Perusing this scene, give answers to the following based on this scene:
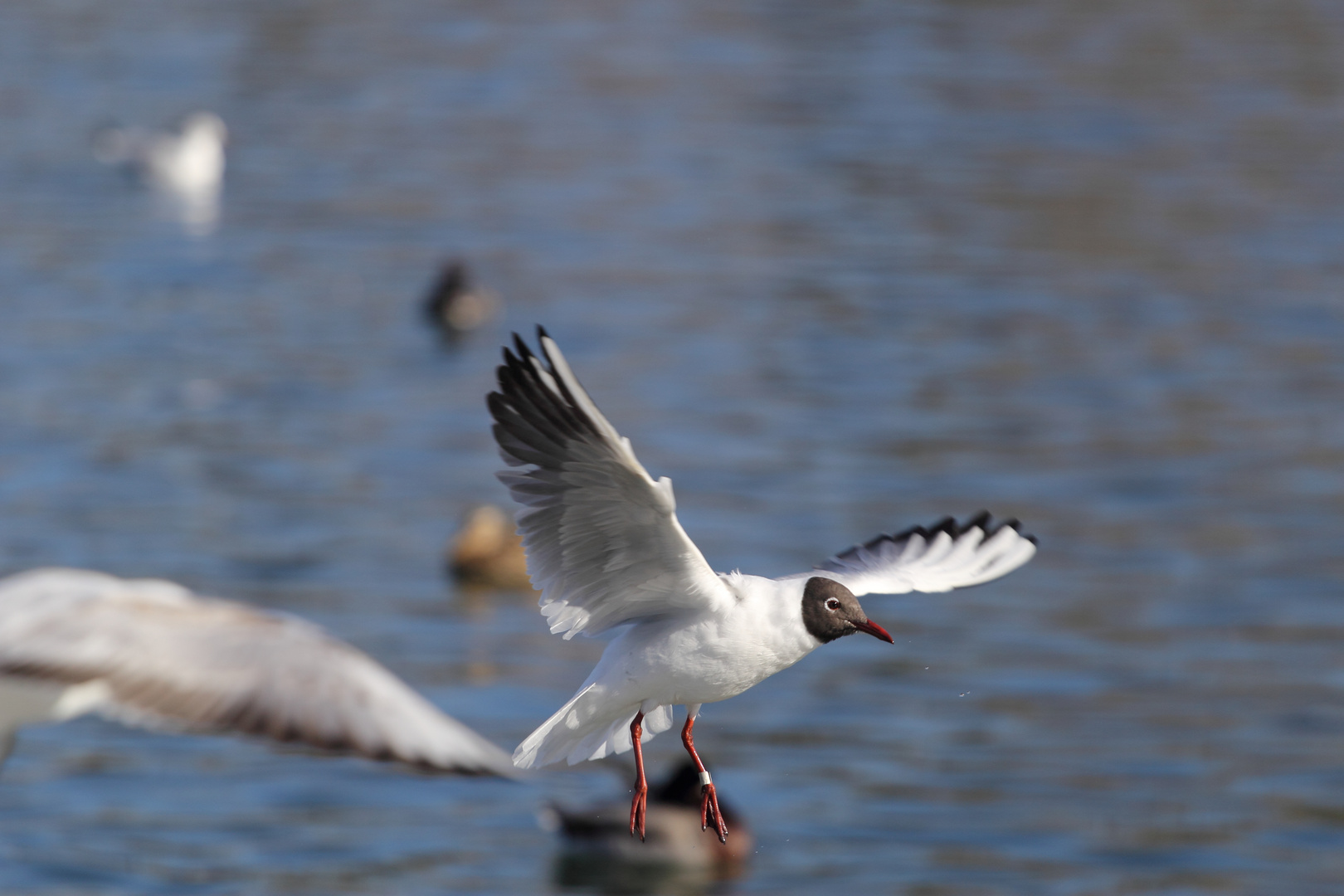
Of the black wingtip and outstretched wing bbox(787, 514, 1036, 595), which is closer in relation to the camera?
the black wingtip

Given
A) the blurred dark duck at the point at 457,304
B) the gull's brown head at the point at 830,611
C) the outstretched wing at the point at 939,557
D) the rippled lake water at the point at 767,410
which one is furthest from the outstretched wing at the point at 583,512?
the blurred dark duck at the point at 457,304

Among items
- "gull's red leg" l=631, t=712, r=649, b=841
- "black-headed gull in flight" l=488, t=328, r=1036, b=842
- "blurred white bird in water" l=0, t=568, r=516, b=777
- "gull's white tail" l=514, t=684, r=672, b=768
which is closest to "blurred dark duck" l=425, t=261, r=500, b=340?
"gull's white tail" l=514, t=684, r=672, b=768

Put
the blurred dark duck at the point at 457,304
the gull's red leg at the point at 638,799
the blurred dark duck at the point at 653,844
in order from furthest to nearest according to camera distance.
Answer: the blurred dark duck at the point at 457,304 < the blurred dark duck at the point at 653,844 < the gull's red leg at the point at 638,799

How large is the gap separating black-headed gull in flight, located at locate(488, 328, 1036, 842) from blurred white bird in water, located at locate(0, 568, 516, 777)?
60cm

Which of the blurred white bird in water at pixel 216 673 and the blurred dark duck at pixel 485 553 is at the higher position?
the blurred dark duck at pixel 485 553

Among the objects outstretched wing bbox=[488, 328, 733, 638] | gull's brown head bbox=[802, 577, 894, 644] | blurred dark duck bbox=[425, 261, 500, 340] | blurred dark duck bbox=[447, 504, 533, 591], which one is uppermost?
blurred dark duck bbox=[425, 261, 500, 340]

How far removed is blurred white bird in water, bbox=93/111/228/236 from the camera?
37.4 m

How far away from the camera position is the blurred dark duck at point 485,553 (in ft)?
70.3

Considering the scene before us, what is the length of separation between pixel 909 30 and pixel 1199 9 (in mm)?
9733

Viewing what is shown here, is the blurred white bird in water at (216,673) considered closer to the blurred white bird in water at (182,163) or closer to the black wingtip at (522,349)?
the black wingtip at (522,349)

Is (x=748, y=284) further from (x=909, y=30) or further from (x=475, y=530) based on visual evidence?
(x=909, y=30)

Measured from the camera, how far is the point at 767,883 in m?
16.9

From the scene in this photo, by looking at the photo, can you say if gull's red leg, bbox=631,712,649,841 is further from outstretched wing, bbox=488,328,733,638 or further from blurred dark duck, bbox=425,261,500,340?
blurred dark duck, bbox=425,261,500,340

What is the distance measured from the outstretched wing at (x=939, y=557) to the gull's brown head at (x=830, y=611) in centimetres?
109
